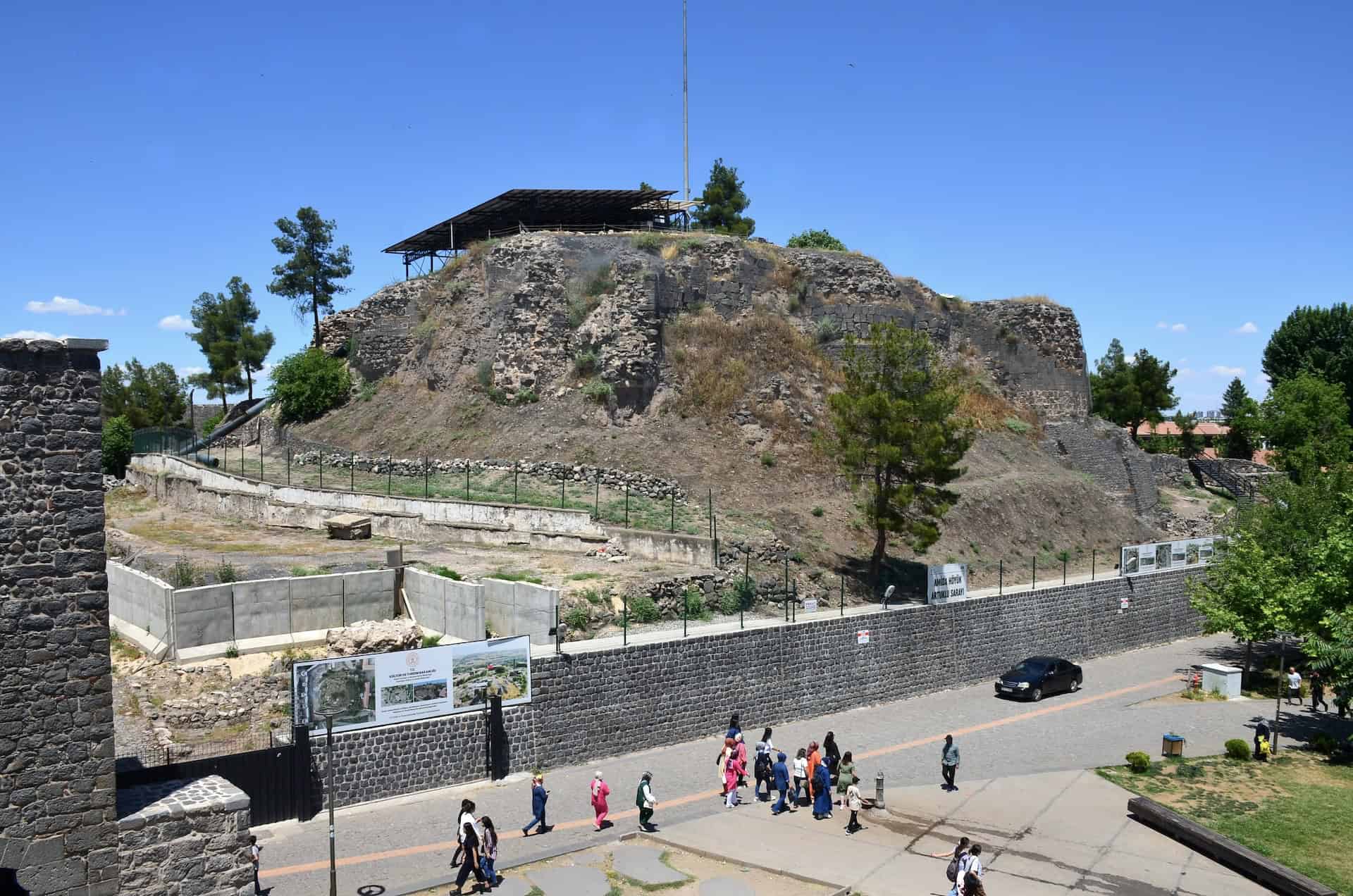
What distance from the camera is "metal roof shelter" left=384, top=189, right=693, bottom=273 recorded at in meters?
43.6

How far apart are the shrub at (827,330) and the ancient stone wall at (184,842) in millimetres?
33780

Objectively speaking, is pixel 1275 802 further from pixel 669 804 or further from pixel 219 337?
pixel 219 337

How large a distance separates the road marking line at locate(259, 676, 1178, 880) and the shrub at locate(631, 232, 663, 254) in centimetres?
2361

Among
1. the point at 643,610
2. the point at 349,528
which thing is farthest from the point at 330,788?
the point at 349,528

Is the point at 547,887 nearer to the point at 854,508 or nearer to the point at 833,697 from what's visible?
the point at 833,697

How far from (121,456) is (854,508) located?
3518 cm

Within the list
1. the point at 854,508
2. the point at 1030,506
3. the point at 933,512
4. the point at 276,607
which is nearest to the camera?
the point at 276,607

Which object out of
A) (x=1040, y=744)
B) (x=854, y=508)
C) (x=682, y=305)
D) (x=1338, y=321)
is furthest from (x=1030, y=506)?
(x=1338, y=321)

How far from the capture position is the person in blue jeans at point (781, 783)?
17.8 meters

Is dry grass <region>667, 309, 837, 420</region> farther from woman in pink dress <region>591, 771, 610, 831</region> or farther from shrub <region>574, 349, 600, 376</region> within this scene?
woman in pink dress <region>591, 771, 610, 831</region>

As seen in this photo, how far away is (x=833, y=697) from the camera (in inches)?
978

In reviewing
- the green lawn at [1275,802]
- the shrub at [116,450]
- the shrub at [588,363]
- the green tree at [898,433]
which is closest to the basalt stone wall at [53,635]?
the green lawn at [1275,802]

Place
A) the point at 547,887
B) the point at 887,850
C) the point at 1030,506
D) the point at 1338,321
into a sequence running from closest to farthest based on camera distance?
the point at 547,887 → the point at 887,850 → the point at 1030,506 → the point at 1338,321

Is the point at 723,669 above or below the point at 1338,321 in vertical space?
below
